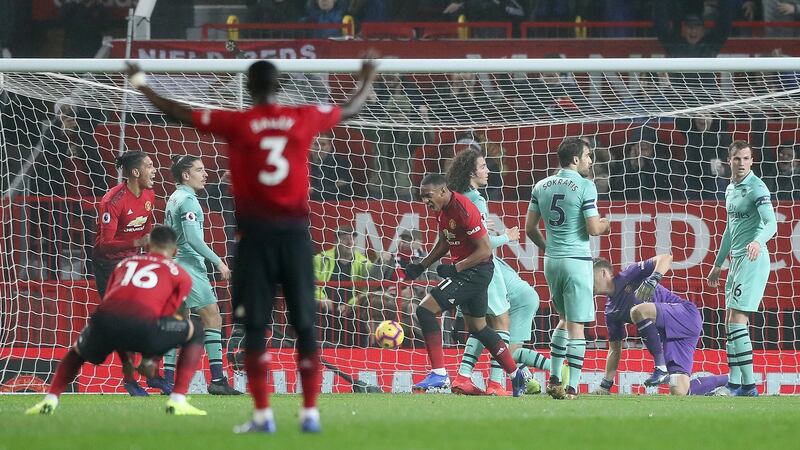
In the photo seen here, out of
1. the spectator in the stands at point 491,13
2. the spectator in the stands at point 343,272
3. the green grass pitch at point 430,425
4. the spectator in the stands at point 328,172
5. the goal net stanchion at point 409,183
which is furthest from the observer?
the spectator in the stands at point 491,13

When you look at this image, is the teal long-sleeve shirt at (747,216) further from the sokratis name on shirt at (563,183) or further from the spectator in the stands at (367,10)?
the spectator in the stands at (367,10)

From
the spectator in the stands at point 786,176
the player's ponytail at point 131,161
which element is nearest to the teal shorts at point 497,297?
the player's ponytail at point 131,161

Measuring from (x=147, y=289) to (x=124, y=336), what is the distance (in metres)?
0.30

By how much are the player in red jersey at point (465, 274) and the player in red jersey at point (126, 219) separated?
7.47 feet

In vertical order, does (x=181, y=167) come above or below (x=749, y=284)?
above

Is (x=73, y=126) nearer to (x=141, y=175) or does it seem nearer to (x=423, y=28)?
(x=141, y=175)

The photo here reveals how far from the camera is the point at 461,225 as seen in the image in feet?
33.9

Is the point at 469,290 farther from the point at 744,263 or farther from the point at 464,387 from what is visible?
the point at 744,263

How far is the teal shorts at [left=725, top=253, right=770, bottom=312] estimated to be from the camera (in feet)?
34.3

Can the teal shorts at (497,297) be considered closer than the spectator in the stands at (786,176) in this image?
Yes

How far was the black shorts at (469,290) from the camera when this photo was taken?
10.3 meters

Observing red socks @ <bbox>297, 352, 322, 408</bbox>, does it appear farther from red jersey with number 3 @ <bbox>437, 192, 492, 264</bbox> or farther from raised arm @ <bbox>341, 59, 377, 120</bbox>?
red jersey with number 3 @ <bbox>437, 192, 492, 264</bbox>

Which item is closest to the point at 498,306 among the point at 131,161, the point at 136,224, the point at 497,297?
the point at 497,297

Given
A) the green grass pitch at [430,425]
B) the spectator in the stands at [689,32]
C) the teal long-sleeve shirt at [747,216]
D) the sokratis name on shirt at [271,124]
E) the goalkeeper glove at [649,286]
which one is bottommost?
the green grass pitch at [430,425]
